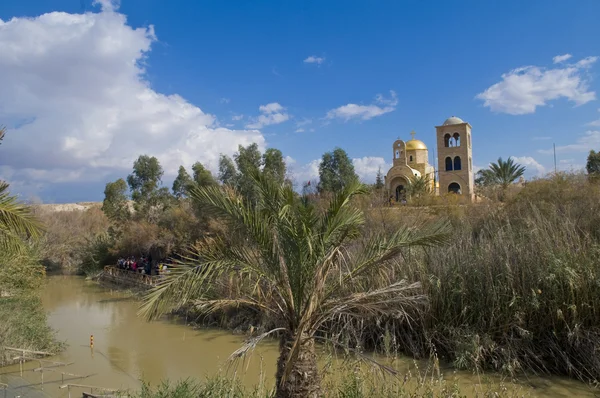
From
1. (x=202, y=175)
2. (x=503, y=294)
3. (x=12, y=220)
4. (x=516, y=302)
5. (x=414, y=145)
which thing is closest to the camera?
(x=12, y=220)

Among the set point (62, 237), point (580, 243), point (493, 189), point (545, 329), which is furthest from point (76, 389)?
point (62, 237)

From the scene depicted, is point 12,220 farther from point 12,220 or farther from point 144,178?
point 144,178

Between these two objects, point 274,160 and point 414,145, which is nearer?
point 274,160

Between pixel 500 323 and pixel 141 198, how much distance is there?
110 ft

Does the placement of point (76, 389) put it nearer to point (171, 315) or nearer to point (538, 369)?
point (171, 315)

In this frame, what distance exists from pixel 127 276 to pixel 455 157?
1130 inches

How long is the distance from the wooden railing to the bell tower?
24.6 metres

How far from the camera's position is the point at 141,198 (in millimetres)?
38781

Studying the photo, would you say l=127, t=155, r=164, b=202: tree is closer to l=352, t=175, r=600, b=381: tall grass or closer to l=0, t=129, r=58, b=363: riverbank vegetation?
l=0, t=129, r=58, b=363: riverbank vegetation

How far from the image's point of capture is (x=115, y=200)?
41.1m

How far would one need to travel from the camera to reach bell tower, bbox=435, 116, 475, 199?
3762 centimetres

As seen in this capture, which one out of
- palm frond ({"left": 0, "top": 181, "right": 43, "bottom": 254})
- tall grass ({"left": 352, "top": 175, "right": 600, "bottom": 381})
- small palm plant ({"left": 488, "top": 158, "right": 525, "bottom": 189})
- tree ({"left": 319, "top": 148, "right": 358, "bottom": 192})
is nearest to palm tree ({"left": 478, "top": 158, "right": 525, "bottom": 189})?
small palm plant ({"left": 488, "top": 158, "right": 525, "bottom": 189})

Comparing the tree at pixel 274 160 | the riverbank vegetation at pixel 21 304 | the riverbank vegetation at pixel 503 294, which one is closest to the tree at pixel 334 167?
the tree at pixel 274 160

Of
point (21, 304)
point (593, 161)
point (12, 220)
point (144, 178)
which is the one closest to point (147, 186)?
point (144, 178)
